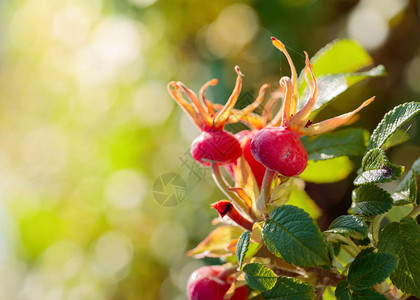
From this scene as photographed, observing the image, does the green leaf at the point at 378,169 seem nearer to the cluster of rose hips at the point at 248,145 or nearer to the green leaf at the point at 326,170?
the cluster of rose hips at the point at 248,145

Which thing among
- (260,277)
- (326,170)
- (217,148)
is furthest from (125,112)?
(260,277)

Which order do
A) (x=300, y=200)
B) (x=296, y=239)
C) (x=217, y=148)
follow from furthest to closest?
(x=300, y=200)
(x=217, y=148)
(x=296, y=239)

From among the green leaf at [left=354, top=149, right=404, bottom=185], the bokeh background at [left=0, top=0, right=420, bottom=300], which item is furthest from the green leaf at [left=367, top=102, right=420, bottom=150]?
the bokeh background at [left=0, top=0, right=420, bottom=300]

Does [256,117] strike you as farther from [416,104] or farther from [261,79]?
[261,79]

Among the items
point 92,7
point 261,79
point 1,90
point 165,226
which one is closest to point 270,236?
point 261,79

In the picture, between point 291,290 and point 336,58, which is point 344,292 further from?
point 336,58

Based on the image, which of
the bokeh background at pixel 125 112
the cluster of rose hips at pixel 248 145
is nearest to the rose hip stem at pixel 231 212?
the cluster of rose hips at pixel 248 145
